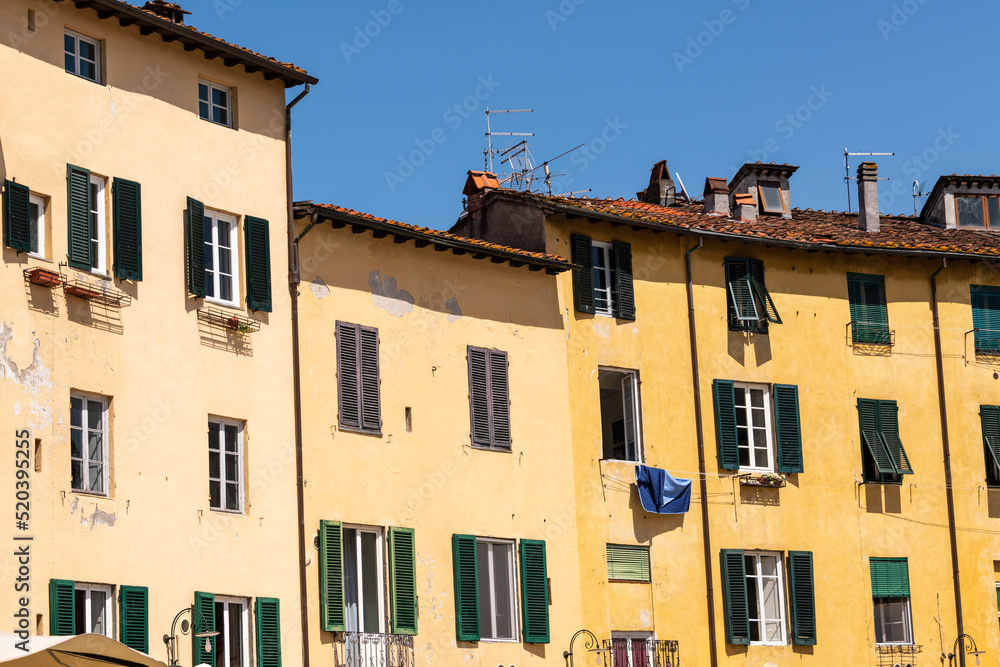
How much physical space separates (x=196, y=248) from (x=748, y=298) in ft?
40.7

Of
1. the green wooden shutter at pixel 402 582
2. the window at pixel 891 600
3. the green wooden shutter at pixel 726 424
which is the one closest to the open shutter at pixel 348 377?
the green wooden shutter at pixel 402 582

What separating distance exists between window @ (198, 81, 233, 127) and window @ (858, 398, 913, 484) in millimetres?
14452

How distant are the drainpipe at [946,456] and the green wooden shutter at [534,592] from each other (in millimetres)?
9522

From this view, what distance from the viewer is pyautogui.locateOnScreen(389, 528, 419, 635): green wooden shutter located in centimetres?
2703

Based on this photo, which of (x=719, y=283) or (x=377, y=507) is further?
(x=719, y=283)

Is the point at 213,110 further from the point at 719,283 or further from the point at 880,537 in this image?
the point at 880,537

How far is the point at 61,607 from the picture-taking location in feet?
73.6

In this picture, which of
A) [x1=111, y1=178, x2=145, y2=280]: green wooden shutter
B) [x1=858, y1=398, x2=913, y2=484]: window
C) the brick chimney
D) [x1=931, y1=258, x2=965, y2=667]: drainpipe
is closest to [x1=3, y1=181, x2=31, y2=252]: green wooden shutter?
[x1=111, y1=178, x2=145, y2=280]: green wooden shutter

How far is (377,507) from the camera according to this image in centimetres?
2728

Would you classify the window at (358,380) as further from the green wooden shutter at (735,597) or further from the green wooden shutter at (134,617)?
the green wooden shutter at (735,597)

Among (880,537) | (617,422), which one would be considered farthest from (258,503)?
(880,537)

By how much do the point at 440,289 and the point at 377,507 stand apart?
431cm

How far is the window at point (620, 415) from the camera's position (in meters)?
31.7

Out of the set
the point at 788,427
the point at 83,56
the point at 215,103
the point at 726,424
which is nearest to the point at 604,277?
the point at 726,424
